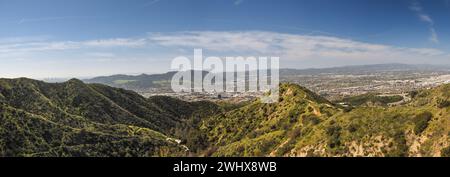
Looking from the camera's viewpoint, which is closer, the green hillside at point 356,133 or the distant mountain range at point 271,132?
the green hillside at point 356,133

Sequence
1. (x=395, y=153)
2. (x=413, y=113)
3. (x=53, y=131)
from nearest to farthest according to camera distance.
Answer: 1. (x=395, y=153)
2. (x=413, y=113)
3. (x=53, y=131)

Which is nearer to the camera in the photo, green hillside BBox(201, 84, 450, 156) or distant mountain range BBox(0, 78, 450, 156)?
green hillside BBox(201, 84, 450, 156)

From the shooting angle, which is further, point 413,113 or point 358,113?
point 358,113

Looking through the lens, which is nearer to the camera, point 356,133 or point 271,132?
point 356,133

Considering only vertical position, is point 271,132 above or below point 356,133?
below

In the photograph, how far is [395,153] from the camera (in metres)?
54.8
